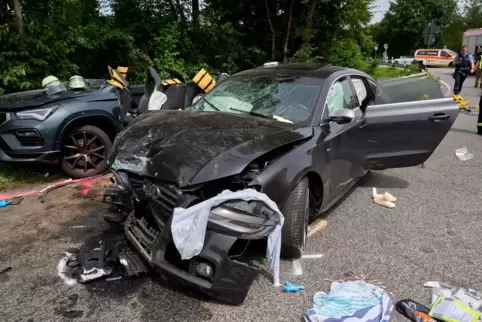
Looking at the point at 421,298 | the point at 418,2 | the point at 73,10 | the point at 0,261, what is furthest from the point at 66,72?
the point at 418,2

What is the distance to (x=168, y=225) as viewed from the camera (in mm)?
2545

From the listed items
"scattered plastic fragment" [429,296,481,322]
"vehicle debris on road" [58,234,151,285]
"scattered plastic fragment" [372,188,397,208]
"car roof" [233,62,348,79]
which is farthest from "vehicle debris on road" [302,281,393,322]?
"car roof" [233,62,348,79]

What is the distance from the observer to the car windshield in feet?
12.2

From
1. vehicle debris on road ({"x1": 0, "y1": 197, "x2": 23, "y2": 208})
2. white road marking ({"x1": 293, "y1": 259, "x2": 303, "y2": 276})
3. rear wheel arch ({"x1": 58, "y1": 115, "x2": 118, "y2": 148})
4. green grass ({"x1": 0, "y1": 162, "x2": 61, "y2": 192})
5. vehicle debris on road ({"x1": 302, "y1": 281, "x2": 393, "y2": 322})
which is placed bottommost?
white road marking ({"x1": 293, "y1": 259, "x2": 303, "y2": 276})

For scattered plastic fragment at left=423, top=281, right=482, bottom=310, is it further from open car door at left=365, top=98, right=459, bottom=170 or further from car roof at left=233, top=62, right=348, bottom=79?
car roof at left=233, top=62, right=348, bottom=79

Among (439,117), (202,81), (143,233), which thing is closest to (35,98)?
(202,81)

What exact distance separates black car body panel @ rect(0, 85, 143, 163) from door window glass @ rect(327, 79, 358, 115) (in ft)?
11.2

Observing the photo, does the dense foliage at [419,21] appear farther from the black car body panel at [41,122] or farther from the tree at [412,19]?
the black car body panel at [41,122]

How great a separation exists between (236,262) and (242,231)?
22 cm

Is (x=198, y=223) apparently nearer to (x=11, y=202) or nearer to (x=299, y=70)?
(x=299, y=70)

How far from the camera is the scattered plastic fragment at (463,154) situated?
650cm

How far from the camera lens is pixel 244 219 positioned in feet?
8.22

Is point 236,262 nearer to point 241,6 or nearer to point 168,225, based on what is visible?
point 168,225

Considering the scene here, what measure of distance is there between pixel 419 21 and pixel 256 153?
6097 centimetres
